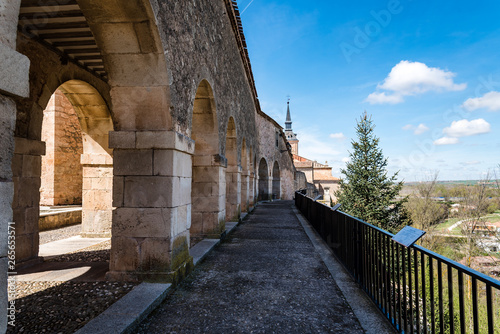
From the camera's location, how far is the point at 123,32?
311 centimetres

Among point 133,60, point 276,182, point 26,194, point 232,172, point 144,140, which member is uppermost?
point 133,60

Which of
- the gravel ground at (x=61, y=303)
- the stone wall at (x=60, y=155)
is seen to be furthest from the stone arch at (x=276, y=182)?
the gravel ground at (x=61, y=303)

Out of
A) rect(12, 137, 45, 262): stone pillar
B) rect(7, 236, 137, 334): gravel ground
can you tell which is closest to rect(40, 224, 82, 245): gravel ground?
rect(12, 137, 45, 262): stone pillar

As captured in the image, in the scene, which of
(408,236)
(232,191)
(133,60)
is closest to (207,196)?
(232,191)

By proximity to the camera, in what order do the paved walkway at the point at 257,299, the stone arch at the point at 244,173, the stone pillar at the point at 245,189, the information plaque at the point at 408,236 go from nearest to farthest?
the information plaque at the point at 408,236, the paved walkway at the point at 257,299, the stone arch at the point at 244,173, the stone pillar at the point at 245,189

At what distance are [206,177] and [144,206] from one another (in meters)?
2.71

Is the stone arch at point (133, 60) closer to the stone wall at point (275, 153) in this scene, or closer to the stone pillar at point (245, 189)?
the stone pillar at point (245, 189)

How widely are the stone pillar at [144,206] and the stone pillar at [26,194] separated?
2.06 meters

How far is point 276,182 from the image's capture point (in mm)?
24797

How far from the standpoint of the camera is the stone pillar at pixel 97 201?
6.88m

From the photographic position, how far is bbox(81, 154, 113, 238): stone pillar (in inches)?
271

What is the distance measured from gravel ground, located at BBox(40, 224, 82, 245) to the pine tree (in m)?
14.1

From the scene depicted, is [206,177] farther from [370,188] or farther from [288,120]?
[288,120]

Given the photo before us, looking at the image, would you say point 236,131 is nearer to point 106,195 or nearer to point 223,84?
point 223,84
